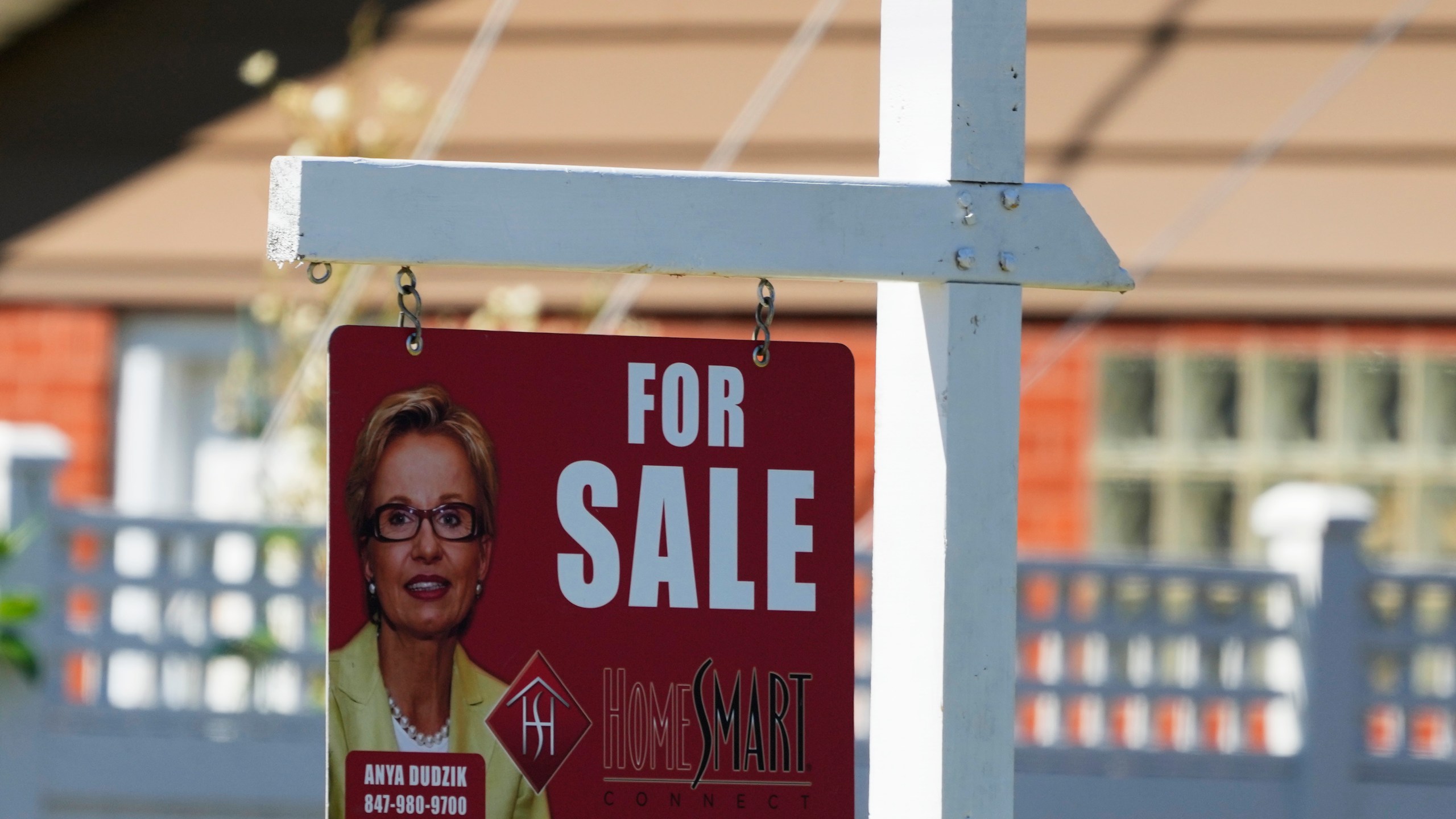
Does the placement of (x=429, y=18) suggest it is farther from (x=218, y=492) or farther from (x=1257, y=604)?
(x=1257, y=604)

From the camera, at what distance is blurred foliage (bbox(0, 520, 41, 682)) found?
4.46 m

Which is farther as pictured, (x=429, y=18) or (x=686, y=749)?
(x=429, y=18)

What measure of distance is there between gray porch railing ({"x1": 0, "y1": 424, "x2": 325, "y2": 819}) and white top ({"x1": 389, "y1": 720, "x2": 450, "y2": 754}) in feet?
10.6

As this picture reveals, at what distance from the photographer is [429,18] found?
639 cm

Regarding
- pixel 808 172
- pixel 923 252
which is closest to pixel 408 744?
pixel 923 252

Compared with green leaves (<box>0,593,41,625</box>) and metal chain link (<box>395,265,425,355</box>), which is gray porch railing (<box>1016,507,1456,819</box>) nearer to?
green leaves (<box>0,593,41,625</box>)

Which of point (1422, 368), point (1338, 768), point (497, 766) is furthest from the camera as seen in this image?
point (1422, 368)

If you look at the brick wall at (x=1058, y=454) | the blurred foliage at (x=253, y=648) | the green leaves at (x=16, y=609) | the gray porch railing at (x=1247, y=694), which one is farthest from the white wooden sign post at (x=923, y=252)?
the brick wall at (x=1058, y=454)

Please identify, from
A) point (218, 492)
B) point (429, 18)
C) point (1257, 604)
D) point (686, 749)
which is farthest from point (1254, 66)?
point (686, 749)

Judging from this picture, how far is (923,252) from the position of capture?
1.51 metres

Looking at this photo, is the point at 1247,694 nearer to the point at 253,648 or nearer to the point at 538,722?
the point at 253,648

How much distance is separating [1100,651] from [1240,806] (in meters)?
0.63

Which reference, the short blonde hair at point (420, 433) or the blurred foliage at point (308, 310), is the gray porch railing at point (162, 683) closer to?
the blurred foliage at point (308, 310)

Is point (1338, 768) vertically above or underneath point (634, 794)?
underneath
